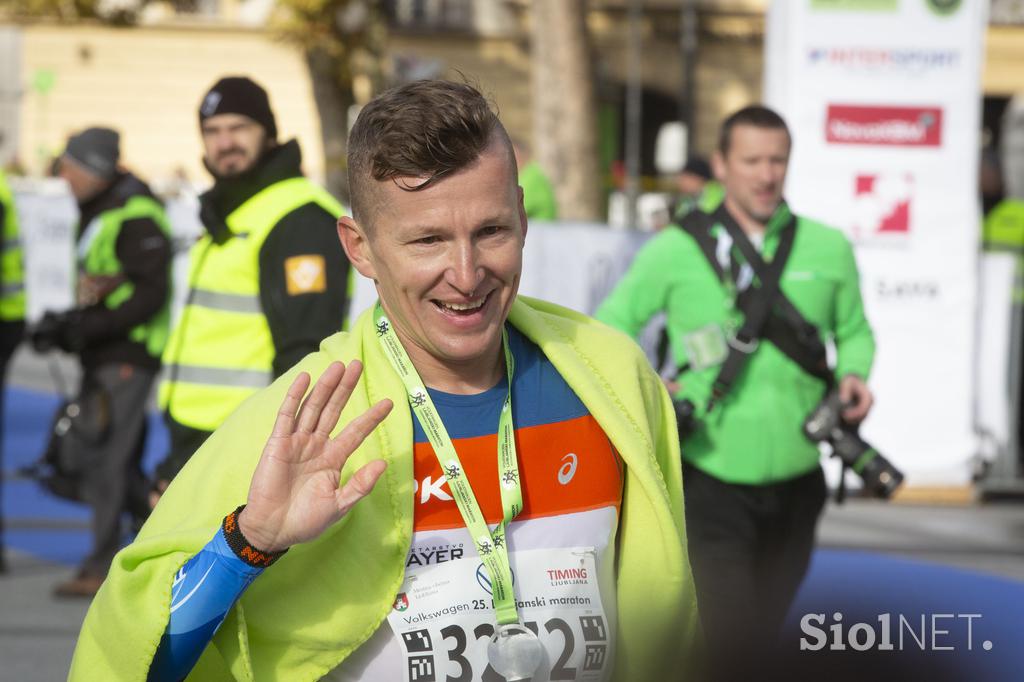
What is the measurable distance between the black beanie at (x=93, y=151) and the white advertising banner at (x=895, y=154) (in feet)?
14.4

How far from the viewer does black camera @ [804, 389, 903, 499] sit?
5.03m

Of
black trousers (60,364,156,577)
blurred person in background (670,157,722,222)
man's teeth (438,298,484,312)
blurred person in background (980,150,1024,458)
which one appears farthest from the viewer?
blurred person in background (670,157,722,222)

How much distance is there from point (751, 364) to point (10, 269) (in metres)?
4.23

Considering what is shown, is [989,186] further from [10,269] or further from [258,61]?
[258,61]

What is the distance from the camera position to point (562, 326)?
2545 millimetres

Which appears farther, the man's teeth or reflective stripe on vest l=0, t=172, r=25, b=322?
reflective stripe on vest l=0, t=172, r=25, b=322

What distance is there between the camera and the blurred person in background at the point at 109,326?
7117 millimetres

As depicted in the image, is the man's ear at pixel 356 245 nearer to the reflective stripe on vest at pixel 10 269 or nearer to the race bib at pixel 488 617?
the race bib at pixel 488 617

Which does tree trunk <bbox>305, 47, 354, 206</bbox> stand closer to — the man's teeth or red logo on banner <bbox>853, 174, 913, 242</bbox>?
red logo on banner <bbox>853, 174, 913, 242</bbox>

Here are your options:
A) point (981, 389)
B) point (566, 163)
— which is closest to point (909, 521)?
point (981, 389)

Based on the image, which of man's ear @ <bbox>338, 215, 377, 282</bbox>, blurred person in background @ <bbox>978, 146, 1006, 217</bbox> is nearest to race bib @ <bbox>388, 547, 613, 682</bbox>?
man's ear @ <bbox>338, 215, 377, 282</bbox>

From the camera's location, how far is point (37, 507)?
32.0 feet

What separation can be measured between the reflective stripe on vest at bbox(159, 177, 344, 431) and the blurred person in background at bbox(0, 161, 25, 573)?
3343mm

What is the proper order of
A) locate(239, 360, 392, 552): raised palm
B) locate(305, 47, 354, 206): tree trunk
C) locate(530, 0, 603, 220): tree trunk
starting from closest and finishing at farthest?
locate(239, 360, 392, 552): raised palm
locate(530, 0, 603, 220): tree trunk
locate(305, 47, 354, 206): tree trunk
